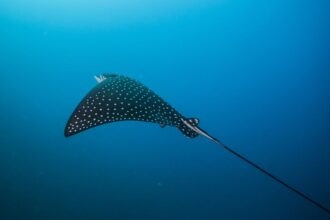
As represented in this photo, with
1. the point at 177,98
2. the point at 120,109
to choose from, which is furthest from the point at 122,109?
the point at 177,98

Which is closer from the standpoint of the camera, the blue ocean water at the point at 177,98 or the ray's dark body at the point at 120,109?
the ray's dark body at the point at 120,109

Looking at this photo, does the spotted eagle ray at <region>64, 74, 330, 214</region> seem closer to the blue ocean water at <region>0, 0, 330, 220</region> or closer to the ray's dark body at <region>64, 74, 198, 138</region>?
the ray's dark body at <region>64, 74, 198, 138</region>

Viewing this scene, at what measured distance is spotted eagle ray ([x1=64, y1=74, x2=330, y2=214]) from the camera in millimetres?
3120

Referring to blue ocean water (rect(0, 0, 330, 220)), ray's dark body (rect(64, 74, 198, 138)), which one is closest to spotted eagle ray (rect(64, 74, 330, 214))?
ray's dark body (rect(64, 74, 198, 138))

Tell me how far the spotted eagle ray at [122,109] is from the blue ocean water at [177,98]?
6.94m

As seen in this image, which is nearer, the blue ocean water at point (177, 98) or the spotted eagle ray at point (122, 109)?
the spotted eagle ray at point (122, 109)

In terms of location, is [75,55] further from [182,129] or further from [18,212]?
[182,129]

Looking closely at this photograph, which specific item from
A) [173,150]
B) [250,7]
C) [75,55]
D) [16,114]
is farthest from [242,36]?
[16,114]

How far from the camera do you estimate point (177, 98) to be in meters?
→ 24.0

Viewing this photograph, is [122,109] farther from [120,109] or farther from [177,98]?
[177,98]

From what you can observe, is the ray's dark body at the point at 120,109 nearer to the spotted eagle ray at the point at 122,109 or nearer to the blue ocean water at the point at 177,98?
the spotted eagle ray at the point at 122,109

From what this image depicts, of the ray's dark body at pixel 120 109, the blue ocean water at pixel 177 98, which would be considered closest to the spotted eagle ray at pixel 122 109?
the ray's dark body at pixel 120 109

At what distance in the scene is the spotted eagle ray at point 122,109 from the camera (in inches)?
123

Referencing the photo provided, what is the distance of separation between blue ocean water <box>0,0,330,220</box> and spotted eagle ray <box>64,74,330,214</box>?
6.94m
